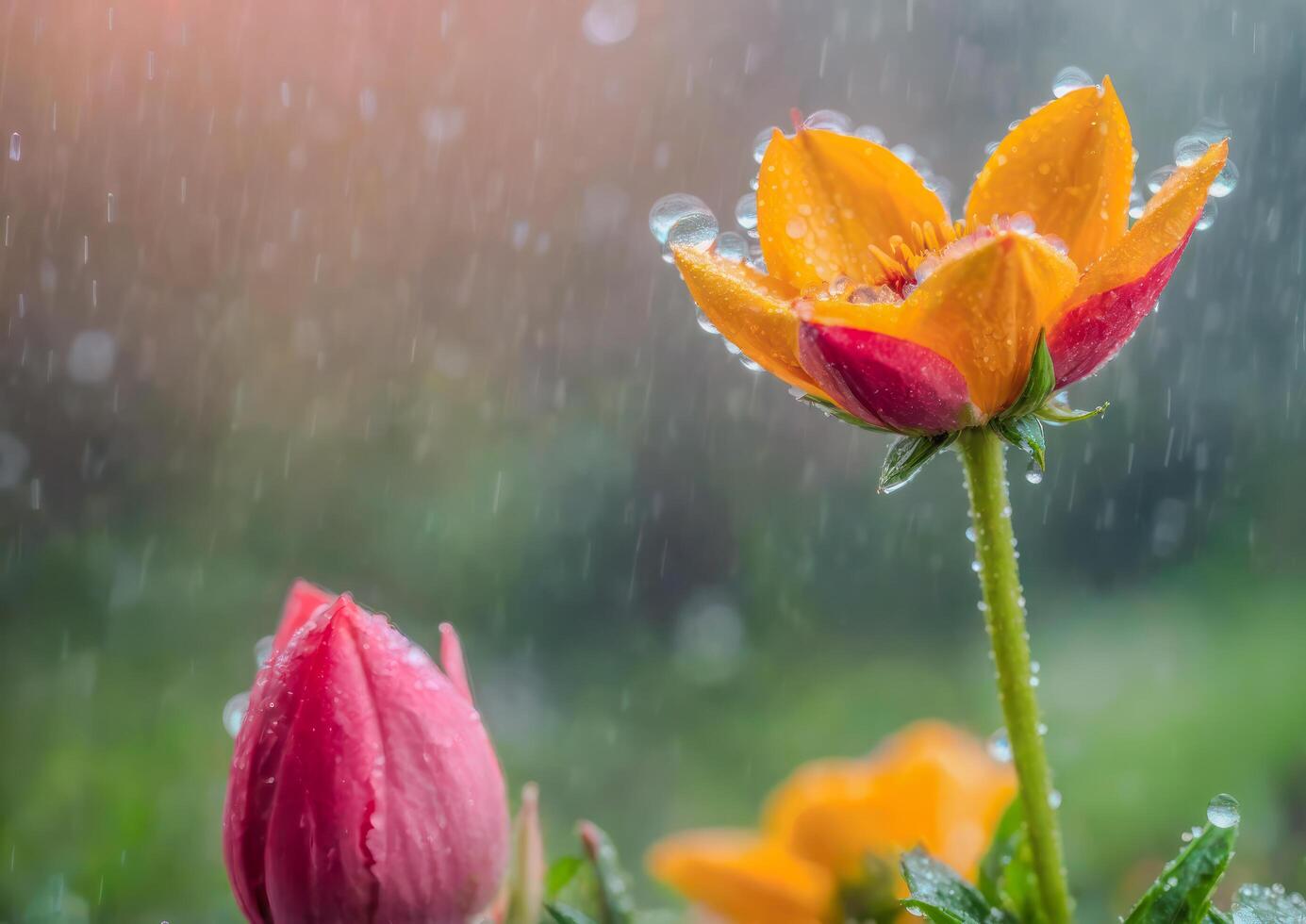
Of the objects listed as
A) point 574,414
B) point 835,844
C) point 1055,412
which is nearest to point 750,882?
point 835,844

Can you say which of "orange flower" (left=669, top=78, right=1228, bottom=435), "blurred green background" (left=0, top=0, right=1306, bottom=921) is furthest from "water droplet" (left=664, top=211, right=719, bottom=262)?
"blurred green background" (left=0, top=0, right=1306, bottom=921)

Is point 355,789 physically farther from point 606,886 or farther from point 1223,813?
point 1223,813

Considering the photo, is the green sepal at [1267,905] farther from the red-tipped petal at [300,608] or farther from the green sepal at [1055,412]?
the red-tipped petal at [300,608]

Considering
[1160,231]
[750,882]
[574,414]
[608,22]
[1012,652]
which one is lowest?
[750,882]

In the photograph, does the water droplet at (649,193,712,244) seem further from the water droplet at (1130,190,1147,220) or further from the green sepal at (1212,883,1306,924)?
the green sepal at (1212,883,1306,924)

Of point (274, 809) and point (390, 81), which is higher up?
point (390, 81)

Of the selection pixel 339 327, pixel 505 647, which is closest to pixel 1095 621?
pixel 505 647

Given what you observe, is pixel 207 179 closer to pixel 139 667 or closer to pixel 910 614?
pixel 139 667
